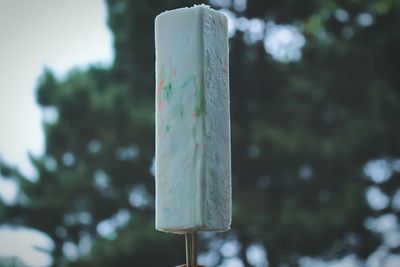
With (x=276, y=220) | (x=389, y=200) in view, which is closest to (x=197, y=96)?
(x=276, y=220)

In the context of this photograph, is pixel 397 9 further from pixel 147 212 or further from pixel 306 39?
pixel 147 212

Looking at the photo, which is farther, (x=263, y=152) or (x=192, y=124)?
(x=263, y=152)

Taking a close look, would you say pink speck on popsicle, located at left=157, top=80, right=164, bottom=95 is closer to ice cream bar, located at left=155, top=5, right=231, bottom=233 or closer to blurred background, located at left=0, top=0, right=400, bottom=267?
ice cream bar, located at left=155, top=5, right=231, bottom=233

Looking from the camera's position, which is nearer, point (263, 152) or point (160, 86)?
point (160, 86)

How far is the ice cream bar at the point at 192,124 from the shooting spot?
143cm

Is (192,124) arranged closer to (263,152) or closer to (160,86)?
(160,86)

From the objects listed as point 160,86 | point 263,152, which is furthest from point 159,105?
point 263,152

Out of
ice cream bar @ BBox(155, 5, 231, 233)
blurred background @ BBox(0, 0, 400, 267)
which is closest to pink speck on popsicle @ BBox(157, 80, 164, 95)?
ice cream bar @ BBox(155, 5, 231, 233)

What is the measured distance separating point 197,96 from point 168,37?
150 mm

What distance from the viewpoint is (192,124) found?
4.72 ft

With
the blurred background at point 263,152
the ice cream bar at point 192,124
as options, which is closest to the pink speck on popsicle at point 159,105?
the ice cream bar at point 192,124

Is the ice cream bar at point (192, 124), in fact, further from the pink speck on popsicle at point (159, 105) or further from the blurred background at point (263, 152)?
the blurred background at point (263, 152)

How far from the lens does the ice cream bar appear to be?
1428 millimetres

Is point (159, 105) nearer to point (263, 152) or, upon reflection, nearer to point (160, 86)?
point (160, 86)
